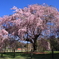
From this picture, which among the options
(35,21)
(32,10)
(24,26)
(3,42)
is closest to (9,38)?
(3,42)

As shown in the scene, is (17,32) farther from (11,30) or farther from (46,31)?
(46,31)

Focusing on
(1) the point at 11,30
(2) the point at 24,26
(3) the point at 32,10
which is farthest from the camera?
(3) the point at 32,10

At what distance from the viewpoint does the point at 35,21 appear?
1802 centimetres

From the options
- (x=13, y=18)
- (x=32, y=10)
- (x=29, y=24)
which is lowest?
(x=29, y=24)

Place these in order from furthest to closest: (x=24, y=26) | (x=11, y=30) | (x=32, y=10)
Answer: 1. (x=32, y=10)
2. (x=11, y=30)
3. (x=24, y=26)

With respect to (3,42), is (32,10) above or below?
above

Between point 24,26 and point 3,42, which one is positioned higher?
point 24,26

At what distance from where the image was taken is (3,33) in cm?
1842

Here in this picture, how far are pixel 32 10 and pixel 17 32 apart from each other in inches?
180

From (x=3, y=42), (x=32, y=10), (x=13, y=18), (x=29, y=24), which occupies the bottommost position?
(x=3, y=42)

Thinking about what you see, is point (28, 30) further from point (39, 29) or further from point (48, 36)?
point (48, 36)

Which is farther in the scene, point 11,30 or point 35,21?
point 11,30

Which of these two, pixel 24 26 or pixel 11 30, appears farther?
pixel 11 30

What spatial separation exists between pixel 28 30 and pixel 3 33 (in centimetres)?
357
